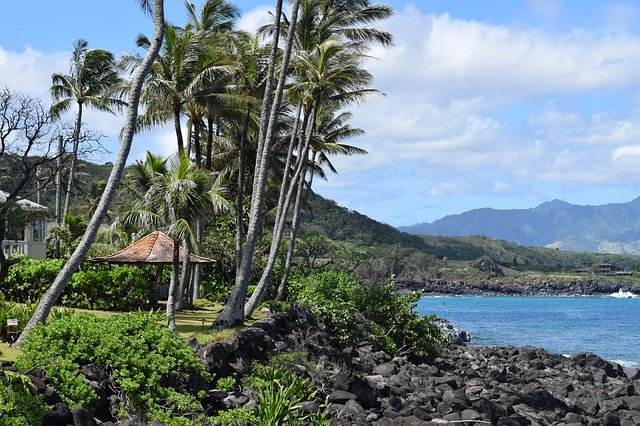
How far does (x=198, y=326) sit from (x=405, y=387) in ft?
17.9

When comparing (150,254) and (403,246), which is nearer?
(150,254)

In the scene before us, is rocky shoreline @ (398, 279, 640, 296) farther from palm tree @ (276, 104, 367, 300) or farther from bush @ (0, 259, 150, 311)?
bush @ (0, 259, 150, 311)

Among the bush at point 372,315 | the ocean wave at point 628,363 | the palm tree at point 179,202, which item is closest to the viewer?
the palm tree at point 179,202

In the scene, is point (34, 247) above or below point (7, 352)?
above

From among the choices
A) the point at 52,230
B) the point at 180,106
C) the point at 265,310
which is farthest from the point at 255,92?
the point at 52,230

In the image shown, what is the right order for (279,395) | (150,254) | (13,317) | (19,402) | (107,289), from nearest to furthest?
(19,402) < (279,395) < (13,317) < (150,254) < (107,289)

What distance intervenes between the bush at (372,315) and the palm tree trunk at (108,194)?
1076cm

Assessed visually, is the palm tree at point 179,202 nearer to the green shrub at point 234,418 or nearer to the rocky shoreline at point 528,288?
the green shrub at point 234,418

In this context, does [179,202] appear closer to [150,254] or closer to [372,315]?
[150,254]

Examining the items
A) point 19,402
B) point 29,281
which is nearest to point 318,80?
point 29,281

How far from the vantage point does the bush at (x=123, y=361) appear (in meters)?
11.7

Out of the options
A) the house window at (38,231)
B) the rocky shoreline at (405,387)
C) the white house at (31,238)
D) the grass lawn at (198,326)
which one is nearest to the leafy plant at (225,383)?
the rocky shoreline at (405,387)

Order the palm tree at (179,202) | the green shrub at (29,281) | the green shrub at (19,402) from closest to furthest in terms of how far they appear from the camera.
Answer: the green shrub at (19,402) < the palm tree at (179,202) < the green shrub at (29,281)

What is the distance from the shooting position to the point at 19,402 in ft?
33.1
